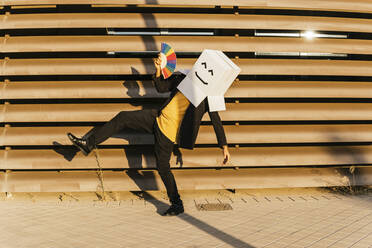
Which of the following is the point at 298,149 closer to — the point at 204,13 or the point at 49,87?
the point at 204,13

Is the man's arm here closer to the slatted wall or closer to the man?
the man

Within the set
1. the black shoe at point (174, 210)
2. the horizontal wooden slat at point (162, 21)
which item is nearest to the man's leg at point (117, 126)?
the black shoe at point (174, 210)

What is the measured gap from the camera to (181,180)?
19.3 ft

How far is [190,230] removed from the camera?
435 cm

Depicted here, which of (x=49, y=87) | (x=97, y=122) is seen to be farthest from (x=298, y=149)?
(x=49, y=87)

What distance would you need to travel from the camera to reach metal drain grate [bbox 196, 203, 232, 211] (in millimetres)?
5219

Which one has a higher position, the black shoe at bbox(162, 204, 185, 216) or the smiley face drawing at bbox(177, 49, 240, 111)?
the smiley face drawing at bbox(177, 49, 240, 111)

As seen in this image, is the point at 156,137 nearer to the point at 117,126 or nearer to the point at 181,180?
the point at 117,126

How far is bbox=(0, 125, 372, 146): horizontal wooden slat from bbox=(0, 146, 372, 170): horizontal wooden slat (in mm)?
189

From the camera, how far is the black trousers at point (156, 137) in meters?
4.97

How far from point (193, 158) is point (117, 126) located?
146 cm

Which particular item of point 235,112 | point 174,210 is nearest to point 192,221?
point 174,210

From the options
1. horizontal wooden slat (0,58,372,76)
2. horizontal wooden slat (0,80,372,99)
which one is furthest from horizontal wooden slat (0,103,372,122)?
horizontal wooden slat (0,58,372,76)

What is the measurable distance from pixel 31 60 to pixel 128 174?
2386 millimetres
